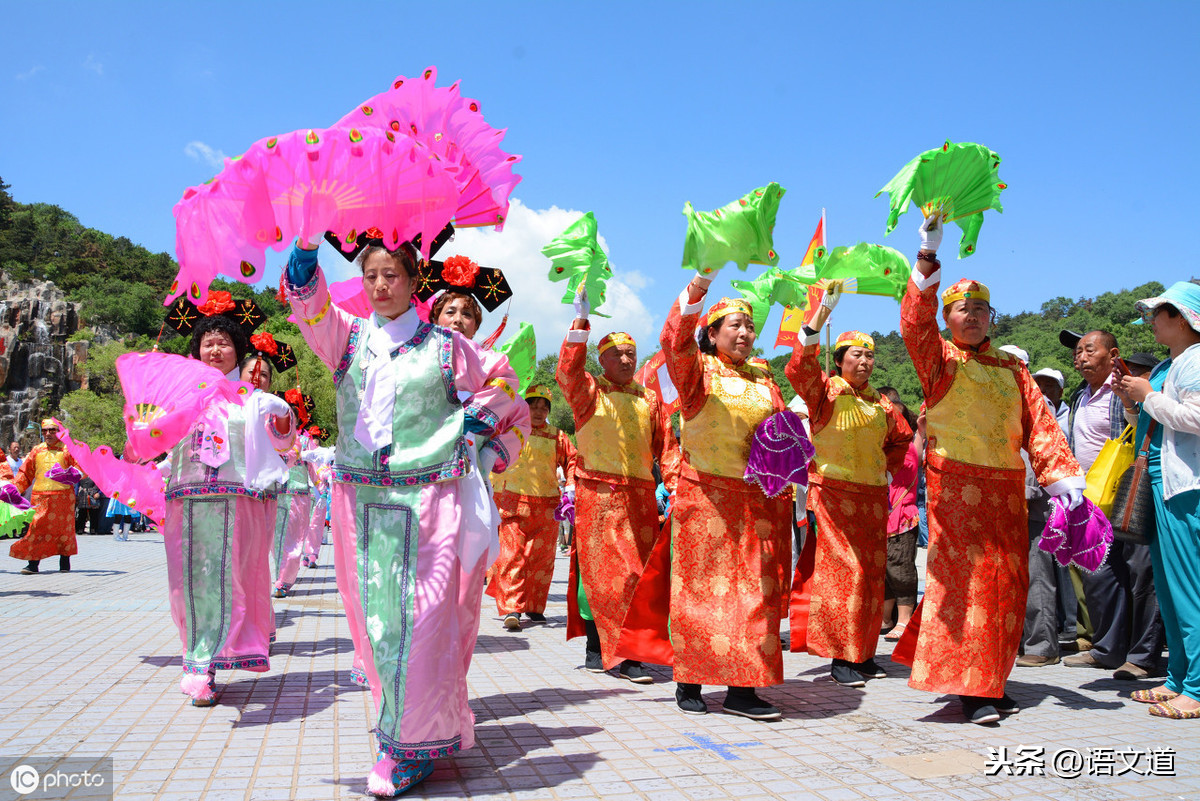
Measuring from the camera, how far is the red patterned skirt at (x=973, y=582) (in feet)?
14.1

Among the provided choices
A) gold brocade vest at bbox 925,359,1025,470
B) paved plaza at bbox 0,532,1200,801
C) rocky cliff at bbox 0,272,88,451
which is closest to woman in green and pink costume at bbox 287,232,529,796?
paved plaza at bbox 0,532,1200,801

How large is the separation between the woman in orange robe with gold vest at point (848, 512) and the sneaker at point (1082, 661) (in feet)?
5.38

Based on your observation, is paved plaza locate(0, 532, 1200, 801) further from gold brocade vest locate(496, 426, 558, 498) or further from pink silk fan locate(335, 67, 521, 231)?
pink silk fan locate(335, 67, 521, 231)

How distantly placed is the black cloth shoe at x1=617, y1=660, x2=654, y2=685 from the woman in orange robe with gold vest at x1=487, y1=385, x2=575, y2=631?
2.69m

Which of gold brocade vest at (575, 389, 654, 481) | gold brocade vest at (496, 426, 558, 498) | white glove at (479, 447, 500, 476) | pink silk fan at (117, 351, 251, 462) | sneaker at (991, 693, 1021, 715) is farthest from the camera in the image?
gold brocade vest at (496, 426, 558, 498)

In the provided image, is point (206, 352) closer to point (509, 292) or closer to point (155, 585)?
point (509, 292)

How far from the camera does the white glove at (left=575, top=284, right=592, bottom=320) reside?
16.4 feet

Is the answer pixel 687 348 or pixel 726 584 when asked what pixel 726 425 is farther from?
pixel 726 584

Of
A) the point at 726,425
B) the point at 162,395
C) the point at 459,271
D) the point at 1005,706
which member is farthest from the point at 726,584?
the point at 162,395

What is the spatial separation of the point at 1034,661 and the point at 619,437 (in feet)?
11.6

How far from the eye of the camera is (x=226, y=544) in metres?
4.97

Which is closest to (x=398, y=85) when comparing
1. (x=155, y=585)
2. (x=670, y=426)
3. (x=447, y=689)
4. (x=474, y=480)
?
(x=474, y=480)

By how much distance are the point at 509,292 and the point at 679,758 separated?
2.61 m

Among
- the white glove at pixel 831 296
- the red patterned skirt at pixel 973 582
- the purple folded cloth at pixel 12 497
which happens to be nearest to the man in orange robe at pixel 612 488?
the white glove at pixel 831 296
